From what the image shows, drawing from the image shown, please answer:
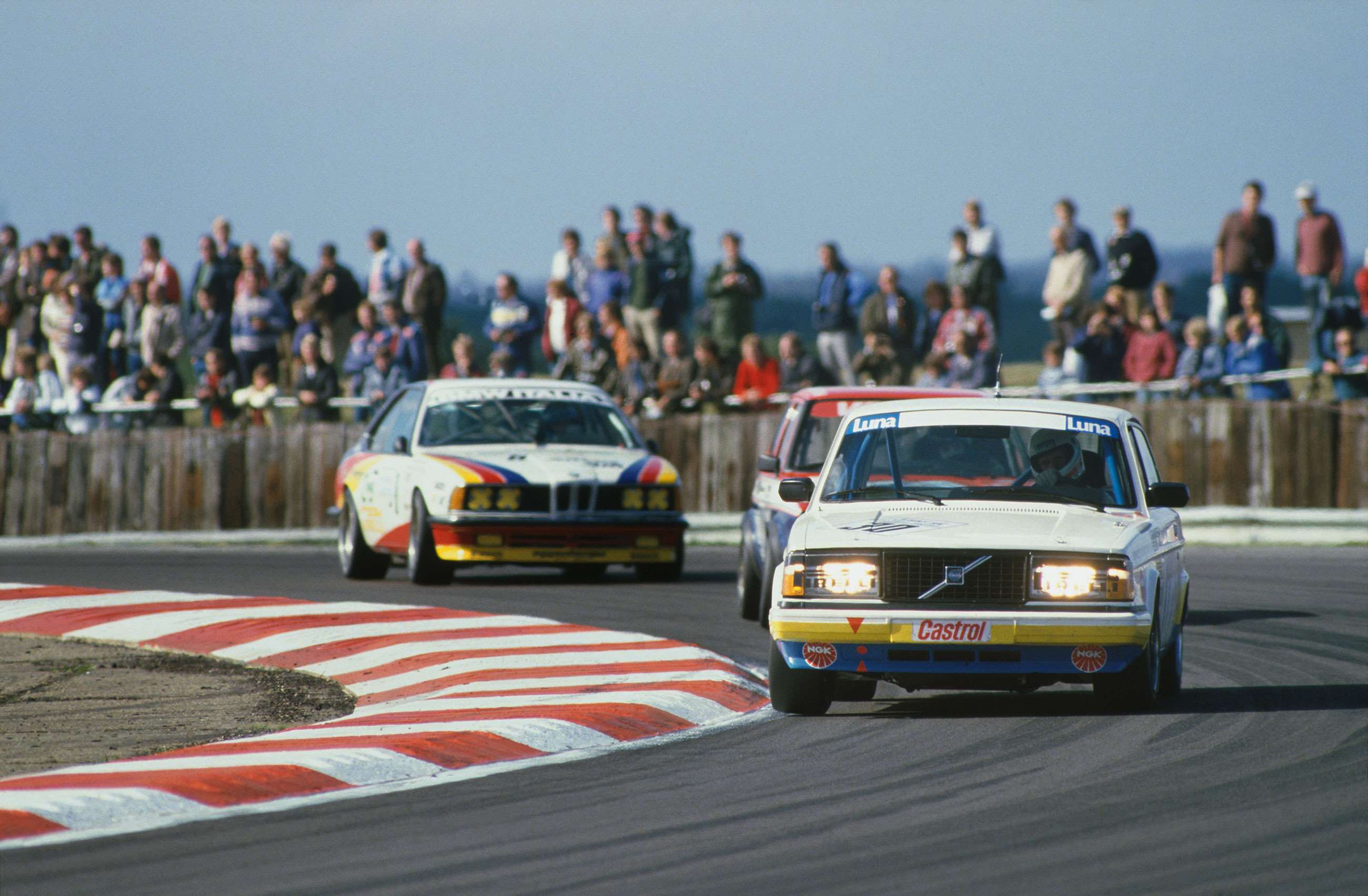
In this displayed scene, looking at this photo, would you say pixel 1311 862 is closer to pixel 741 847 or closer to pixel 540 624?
pixel 741 847

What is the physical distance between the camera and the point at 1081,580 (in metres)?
8.20

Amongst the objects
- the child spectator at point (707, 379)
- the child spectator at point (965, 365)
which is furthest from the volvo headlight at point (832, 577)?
A: the child spectator at point (707, 379)

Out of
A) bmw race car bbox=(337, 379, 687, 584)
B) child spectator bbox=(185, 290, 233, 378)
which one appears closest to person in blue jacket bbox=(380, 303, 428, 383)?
child spectator bbox=(185, 290, 233, 378)

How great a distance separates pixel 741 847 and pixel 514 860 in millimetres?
643

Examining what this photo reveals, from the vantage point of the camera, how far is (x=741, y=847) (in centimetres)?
588

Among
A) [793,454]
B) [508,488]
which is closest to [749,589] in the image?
[793,454]

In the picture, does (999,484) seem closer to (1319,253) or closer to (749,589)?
(749,589)

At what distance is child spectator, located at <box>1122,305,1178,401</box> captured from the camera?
19453 mm

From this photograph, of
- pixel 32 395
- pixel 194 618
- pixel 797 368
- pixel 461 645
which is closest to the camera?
pixel 461 645

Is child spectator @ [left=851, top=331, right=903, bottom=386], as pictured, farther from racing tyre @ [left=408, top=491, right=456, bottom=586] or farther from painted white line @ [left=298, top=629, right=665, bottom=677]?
painted white line @ [left=298, top=629, right=665, bottom=677]

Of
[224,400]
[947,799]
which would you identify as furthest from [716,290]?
[947,799]

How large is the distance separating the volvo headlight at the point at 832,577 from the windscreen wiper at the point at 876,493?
0.76 m

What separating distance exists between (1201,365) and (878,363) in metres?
3.04

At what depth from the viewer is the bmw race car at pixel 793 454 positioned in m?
12.5
